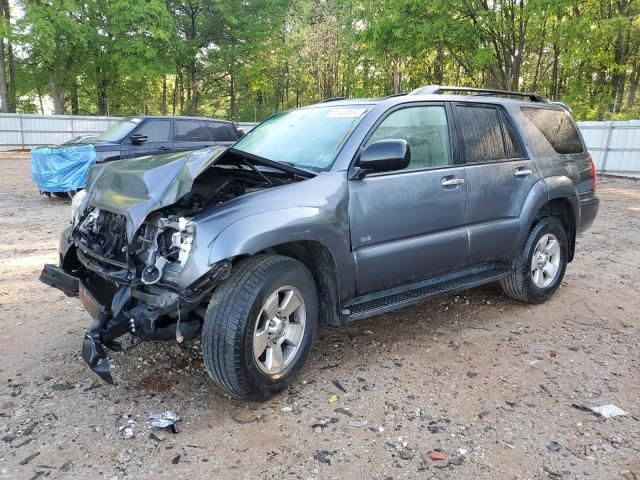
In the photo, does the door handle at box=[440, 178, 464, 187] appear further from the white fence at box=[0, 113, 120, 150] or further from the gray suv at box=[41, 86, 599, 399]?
the white fence at box=[0, 113, 120, 150]

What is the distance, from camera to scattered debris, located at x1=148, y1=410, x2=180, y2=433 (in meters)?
2.75

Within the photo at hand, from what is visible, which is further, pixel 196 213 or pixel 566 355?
pixel 566 355

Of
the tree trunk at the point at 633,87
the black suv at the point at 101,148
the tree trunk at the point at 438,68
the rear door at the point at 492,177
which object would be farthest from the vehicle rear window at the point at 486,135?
the tree trunk at the point at 438,68

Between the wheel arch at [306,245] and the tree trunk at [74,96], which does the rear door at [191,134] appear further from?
the tree trunk at [74,96]

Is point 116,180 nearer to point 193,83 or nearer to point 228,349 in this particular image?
point 228,349

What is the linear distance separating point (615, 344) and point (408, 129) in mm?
2354

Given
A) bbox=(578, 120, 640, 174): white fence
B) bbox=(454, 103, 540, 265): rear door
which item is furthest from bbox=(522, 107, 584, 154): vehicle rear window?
bbox=(578, 120, 640, 174): white fence

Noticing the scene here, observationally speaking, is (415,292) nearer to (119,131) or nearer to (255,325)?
(255,325)

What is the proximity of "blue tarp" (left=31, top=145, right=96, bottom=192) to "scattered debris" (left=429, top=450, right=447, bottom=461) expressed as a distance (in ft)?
29.2

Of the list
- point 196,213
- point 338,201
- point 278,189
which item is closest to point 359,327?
point 338,201

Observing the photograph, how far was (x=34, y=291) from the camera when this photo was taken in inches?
194

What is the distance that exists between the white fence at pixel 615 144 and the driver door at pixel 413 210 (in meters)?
15.1

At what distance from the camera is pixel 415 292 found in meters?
3.72

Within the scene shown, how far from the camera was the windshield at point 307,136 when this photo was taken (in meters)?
3.57
